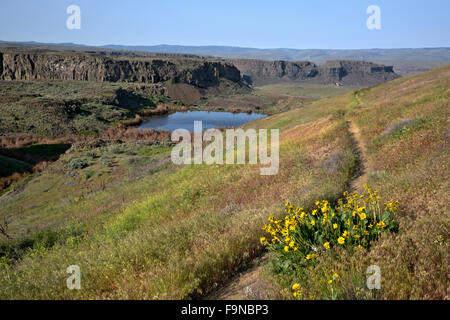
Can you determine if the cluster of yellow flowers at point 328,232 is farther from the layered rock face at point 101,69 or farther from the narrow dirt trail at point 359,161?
the layered rock face at point 101,69

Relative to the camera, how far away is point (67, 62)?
11556cm

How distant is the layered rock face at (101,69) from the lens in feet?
347

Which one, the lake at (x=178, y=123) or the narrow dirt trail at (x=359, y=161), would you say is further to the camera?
the lake at (x=178, y=123)

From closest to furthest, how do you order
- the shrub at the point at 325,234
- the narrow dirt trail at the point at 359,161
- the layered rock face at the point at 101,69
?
the shrub at the point at 325,234
the narrow dirt trail at the point at 359,161
the layered rock face at the point at 101,69

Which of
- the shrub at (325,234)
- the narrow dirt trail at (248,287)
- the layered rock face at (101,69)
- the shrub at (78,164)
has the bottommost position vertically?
the shrub at (78,164)

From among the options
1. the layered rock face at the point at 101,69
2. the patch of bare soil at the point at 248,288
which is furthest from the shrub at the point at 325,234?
the layered rock face at the point at 101,69

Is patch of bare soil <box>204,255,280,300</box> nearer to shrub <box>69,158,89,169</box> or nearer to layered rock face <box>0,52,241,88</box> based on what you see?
shrub <box>69,158,89,169</box>

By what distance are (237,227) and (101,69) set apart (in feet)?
411

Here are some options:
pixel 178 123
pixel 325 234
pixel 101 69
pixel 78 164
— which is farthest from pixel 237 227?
pixel 101 69

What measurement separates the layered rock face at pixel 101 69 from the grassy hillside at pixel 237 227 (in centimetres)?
10993
